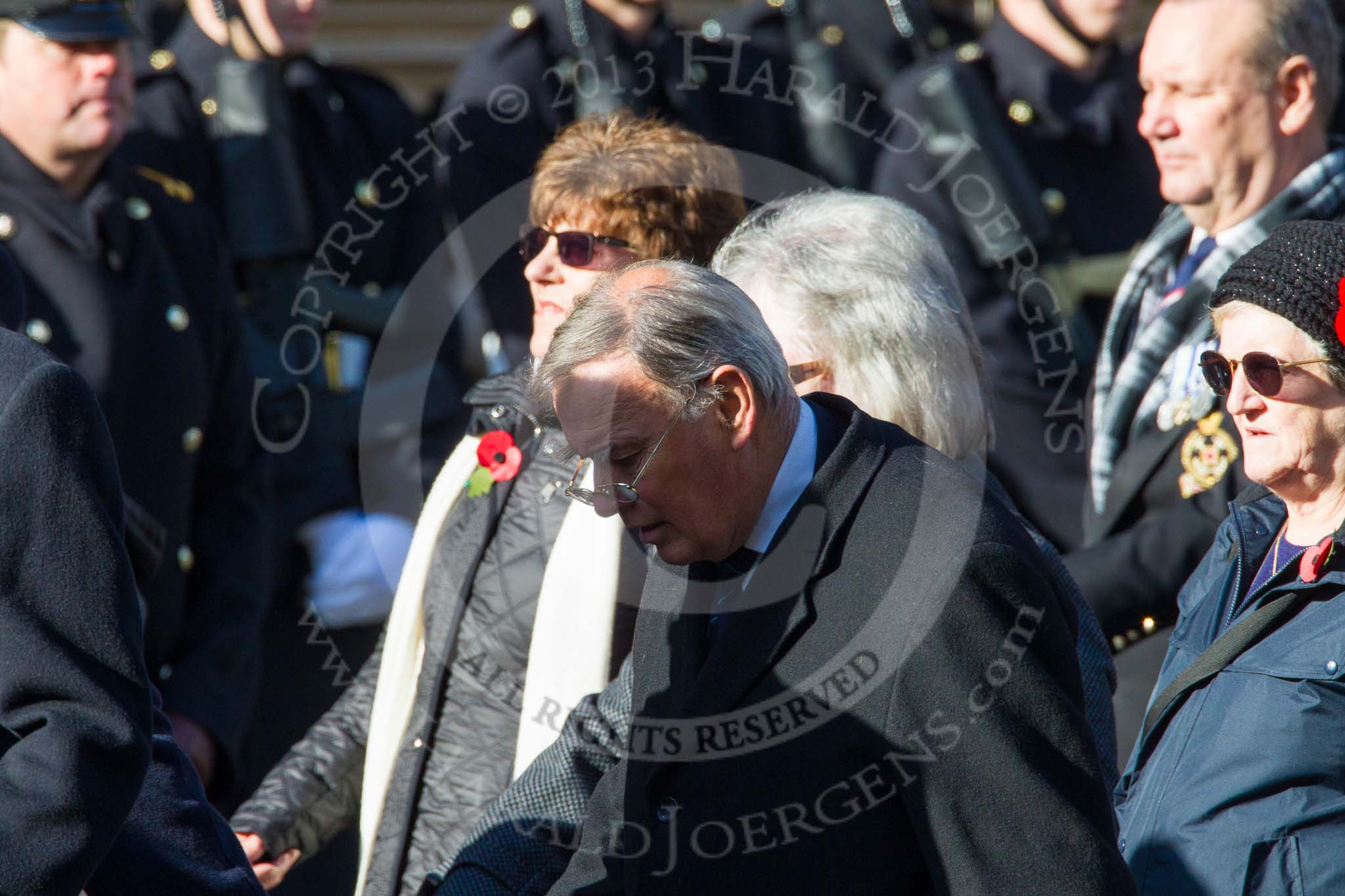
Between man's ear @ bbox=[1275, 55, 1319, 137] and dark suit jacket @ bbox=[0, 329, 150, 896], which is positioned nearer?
dark suit jacket @ bbox=[0, 329, 150, 896]

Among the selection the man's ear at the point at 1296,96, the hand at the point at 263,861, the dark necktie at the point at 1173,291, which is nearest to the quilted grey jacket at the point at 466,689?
the hand at the point at 263,861

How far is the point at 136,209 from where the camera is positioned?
343 centimetres

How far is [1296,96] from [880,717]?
1983mm

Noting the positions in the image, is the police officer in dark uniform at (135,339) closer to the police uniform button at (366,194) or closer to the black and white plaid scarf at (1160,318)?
the police uniform button at (366,194)

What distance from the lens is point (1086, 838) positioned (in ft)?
5.50

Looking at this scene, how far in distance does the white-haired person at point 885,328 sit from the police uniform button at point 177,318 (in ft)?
4.61

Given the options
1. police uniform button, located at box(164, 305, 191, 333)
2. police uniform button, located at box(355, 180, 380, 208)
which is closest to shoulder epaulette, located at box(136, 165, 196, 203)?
police uniform button, located at box(164, 305, 191, 333)

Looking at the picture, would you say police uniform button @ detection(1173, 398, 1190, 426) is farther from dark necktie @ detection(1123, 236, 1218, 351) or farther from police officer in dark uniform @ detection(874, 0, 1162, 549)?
police officer in dark uniform @ detection(874, 0, 1162, 549)

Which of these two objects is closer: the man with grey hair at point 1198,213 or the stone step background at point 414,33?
the man with grey hair at point 1198,213

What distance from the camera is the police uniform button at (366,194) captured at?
14.1 feet

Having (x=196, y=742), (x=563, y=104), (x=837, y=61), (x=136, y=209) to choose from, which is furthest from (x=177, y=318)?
(x=837, y=61)

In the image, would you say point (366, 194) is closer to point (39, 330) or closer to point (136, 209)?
point (136, 209)

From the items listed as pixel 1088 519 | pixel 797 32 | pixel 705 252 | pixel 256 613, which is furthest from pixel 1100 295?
pixel 256 613

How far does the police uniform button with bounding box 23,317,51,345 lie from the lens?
314cm
